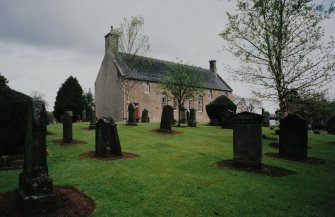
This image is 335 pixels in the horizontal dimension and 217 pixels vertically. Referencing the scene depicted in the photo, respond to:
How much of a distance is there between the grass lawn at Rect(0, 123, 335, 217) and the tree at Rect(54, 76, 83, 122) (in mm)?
31160

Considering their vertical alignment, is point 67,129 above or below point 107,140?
above

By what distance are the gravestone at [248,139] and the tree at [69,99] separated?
34849 millimetres

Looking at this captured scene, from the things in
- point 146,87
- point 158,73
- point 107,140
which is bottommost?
point 107,140

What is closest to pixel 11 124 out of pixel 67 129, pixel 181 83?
pixel 67 129

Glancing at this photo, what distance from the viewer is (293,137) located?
492 inches

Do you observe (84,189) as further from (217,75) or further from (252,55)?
(217,75)

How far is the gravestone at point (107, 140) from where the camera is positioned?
1120 cm

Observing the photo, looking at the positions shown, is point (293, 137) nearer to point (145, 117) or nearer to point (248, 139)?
point (248, 139)

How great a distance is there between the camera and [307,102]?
57.4 feet

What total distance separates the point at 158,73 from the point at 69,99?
14.4 meters

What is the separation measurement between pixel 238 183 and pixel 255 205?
1704mm

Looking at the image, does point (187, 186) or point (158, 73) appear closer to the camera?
point (187, 186)

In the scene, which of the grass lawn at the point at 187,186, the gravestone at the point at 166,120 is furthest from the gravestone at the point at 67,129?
the gravestone at the point at 166,120

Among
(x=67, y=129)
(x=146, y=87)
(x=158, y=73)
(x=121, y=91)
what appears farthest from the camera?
(x=158, y=73)
